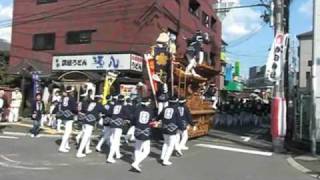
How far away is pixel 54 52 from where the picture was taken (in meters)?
36.7

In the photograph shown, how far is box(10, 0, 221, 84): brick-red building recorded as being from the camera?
33.7 meters

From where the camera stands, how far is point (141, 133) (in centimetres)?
1389

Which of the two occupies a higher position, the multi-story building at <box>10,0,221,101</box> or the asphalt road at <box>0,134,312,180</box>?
the multi-story building at <box>10,0,221,101</box>

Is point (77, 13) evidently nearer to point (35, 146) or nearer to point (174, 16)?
point (174, 16)

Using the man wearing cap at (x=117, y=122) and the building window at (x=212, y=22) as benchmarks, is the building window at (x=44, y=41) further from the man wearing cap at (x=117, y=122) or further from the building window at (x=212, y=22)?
the man wearing cap at (x=117, y=122)

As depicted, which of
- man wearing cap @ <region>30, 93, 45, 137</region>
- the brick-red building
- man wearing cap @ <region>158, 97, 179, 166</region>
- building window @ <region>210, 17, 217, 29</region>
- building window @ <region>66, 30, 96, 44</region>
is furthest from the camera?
building window @ <region>210, 17, 217, 29</region>

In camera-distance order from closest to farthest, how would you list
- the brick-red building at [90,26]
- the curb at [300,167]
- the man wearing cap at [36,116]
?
the curb at [300,167], the man wearing cap at [36,116], the brick-red building at [90,26]

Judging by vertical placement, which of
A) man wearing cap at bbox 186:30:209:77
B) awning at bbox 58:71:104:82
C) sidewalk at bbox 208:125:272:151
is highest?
man wearing cap at bbox 186:30:209:77

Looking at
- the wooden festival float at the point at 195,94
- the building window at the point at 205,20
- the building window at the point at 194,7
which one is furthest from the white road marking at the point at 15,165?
the building window at the point at 205,20

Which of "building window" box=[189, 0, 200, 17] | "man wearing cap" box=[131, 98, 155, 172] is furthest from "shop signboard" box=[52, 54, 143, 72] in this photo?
"man wearing cap" box=[131, 98, 155, 172]

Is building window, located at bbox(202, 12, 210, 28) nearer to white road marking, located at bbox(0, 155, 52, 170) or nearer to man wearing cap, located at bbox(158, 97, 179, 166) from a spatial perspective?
man wearing cap, located at bbox(158, 97, 179, 166)

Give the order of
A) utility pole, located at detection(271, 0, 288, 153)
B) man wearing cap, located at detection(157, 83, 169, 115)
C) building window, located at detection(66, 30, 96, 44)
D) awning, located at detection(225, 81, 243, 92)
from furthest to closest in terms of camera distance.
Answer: awning, located at detection(225, 81, 243, 92) → building window, located at detection(66, 30, 96, 44) → utility pole, located at detection(271, 0, 288, 153) → man wearing cap, located at detection(157, 83, 169, 115)

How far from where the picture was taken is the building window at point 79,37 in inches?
1403

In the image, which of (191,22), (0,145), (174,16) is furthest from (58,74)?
(0,145)
